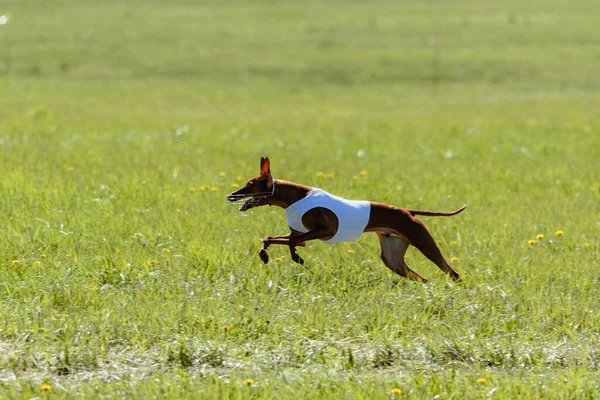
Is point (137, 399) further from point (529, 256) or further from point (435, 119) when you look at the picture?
point (435, 119)

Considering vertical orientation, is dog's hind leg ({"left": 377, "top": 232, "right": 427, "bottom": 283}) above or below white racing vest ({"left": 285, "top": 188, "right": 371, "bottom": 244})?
below

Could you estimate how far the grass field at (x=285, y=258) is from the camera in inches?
200

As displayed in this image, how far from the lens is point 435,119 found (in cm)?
2078

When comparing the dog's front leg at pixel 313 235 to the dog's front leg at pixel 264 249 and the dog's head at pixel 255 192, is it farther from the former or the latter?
the dog's head at pixel 255 192

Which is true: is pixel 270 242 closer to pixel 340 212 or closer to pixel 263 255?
pixel 263 255

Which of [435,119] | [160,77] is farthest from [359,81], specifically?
[435,119]

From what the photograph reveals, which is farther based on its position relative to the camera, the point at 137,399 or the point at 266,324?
the point at 266,324

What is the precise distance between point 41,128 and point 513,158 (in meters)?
8.07

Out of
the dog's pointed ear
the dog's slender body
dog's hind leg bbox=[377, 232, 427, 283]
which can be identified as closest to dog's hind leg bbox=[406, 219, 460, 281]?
the dog's slender body

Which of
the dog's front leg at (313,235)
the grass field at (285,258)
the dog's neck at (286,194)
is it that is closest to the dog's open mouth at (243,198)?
the dog's neck at (286,194)

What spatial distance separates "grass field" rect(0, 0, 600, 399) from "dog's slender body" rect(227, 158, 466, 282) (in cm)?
20

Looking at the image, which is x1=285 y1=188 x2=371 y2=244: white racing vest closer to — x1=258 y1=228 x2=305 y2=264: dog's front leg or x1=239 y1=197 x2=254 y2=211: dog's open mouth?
x1=258 y1=228 x2=305 y2=264: dog's front leg

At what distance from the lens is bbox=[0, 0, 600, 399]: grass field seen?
509 cm

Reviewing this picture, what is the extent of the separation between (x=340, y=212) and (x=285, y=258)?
1095 millimetres
